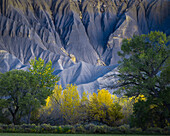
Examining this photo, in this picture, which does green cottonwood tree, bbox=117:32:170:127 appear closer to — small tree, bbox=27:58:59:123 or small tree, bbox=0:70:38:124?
small tree, bbox=27:58:59:123

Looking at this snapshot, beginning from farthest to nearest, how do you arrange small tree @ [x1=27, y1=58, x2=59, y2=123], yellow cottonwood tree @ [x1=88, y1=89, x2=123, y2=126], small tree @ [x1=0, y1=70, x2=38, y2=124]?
small tree @ [x1=27, y1=58, x2=59, y2=123] → yellow cottonwood tree @ [x1=88, y1=89, x2=123, y2=126] → small tree @ [x1=0, y1=70, x2=38, y2=124]

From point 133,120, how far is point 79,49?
79.6 meters

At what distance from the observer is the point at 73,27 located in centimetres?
9850

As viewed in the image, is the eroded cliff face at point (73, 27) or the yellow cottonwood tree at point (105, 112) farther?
the eroded cliff face at point (73, 27)

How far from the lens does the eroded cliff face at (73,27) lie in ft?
253

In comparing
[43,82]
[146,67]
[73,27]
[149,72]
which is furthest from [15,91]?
[73,27]

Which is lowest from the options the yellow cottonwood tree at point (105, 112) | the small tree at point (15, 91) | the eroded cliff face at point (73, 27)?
the yellow cottonwood tree at point (105, 112)

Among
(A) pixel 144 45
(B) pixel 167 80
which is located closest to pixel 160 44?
(A) pixel 144 45

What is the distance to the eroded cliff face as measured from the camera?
77250 millimetres

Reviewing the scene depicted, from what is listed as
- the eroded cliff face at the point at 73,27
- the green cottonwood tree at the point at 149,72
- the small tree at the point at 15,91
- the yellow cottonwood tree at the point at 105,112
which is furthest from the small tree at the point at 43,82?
Result: the eroded cliff face at the point at 73,27

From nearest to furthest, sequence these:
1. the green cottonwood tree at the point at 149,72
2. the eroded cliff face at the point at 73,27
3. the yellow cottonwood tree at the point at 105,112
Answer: the green cottonwood tree at the point at 149,72 < the yellow cottonwood tree at the point at 105,112 < the eroded cliff face at the point at 73,27

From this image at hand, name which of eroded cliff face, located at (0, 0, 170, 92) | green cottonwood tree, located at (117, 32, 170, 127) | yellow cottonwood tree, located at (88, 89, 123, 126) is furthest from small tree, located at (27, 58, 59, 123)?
eroded cliff face, located at (0, 0, 170, 92)

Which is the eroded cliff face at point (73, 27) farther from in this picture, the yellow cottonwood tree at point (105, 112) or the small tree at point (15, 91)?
the small tree at point (15, 91)

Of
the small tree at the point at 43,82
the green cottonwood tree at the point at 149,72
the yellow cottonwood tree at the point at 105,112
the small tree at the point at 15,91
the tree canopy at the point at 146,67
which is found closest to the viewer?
the green cottonwood tree at the point at 149,72
